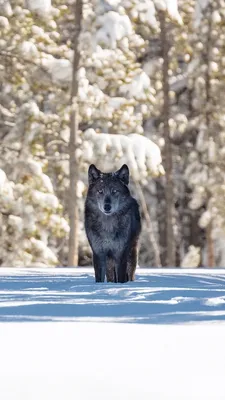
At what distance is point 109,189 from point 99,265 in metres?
0.87

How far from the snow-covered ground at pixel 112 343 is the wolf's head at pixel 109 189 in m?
0.80

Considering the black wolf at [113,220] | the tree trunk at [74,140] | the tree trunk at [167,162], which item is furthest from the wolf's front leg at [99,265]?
the tree trunk at [167,162]

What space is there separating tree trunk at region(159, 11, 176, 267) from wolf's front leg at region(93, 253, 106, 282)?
2094 centimetres

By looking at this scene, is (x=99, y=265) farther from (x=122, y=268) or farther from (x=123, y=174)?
(x=123, y=174)

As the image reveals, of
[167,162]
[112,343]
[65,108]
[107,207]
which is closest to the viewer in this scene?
[112,343]

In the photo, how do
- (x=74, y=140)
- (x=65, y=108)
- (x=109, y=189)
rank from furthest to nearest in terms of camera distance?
(x=65, y=108), (x=74, y=140), (x=109, y=189)

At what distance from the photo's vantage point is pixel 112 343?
5133 mm

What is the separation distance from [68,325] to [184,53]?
29.0m

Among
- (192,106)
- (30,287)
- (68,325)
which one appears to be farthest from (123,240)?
(192,106)

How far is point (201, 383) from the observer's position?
164 inches

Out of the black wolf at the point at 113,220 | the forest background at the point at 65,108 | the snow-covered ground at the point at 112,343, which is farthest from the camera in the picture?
the forest background at the point at 65,108

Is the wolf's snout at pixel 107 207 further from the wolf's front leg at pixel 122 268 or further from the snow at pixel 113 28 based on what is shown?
the snow at pixel 113 28

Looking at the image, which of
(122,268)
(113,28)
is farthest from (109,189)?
(113,28)

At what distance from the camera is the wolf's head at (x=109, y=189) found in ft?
29.2
